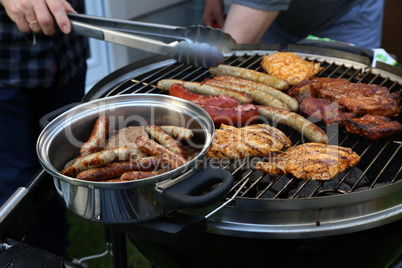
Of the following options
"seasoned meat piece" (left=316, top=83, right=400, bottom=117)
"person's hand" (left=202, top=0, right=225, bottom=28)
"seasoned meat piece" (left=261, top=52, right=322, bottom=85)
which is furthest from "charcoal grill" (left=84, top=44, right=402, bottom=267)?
"person's hand" (left=202, top=0, right=225, bottom=28)

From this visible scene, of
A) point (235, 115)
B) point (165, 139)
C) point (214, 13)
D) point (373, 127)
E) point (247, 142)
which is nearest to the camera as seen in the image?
point (165, 139)

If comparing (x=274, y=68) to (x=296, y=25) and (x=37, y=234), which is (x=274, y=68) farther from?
(x=37, y=234)

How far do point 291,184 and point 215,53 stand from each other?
0.85 meters

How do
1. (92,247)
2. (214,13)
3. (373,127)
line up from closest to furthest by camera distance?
(373,127)
(92,247)
(214,13)

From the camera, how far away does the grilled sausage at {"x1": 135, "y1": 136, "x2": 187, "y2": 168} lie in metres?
1.67

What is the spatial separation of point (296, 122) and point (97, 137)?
3.85 ft

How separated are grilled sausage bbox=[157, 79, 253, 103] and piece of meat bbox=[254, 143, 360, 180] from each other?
613 mm

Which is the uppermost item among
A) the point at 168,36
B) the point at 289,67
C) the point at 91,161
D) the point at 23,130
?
the point at 168,36

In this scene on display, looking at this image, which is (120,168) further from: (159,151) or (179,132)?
(179,132)

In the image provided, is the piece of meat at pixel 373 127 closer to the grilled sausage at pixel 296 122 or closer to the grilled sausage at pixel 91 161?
the grilled sausage at pixel 296 122

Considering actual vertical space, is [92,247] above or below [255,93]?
below

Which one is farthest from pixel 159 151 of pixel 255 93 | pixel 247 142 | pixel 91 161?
pixel 255 93

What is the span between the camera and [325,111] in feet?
8.20

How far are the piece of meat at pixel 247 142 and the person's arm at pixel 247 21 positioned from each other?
1692 mm
